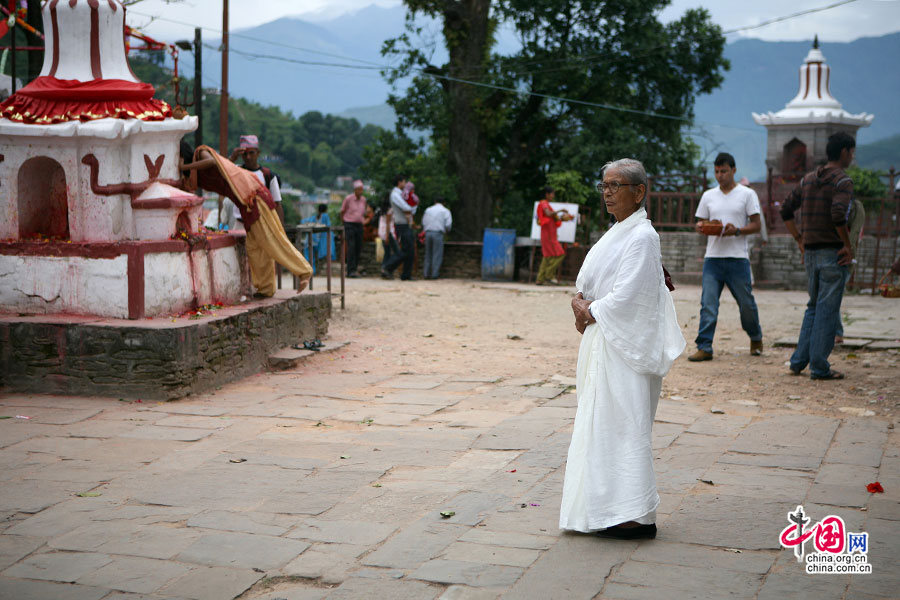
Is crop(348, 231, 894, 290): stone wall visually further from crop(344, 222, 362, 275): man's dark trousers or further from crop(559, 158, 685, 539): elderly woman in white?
crop(559, 158, 685, 539): elderly woman in white

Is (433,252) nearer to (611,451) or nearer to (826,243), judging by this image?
(826,243)

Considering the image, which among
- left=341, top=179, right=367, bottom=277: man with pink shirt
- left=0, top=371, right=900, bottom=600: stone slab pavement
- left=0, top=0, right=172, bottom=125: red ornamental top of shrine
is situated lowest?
left=0, top=371, right=900, bottom=600: stone slab pavement

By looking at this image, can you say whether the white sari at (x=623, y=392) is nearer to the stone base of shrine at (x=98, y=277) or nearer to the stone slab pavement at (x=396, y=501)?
the stone slab pavement at (x=396, y=501)

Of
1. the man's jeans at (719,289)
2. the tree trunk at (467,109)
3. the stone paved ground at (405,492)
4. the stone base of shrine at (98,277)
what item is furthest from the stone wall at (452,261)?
the stone base of shrine at (98,277)

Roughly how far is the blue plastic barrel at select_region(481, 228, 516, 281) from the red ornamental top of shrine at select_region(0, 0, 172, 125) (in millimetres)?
10408

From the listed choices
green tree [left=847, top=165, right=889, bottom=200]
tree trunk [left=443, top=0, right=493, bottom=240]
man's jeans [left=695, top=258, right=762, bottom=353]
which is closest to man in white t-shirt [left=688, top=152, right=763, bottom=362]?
man's jeans [left=695, top=258, right=762, bottom=353]

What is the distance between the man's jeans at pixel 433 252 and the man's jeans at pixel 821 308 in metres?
10.8

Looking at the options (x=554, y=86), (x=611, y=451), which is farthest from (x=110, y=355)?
(x=554, y=86)

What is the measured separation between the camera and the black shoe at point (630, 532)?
3.95 meters

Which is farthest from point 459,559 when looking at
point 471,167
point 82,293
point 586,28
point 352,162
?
point 352,162

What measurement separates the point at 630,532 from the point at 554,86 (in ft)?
67.6

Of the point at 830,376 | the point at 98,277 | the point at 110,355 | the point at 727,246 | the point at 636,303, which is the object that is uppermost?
the point at 727,246

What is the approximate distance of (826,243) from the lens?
7.54m

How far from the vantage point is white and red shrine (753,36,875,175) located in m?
25.1
